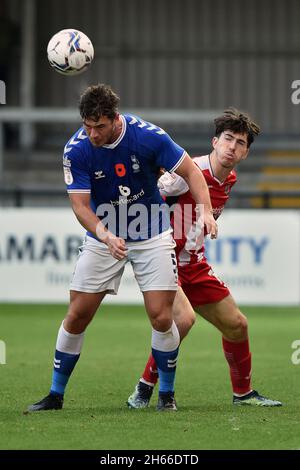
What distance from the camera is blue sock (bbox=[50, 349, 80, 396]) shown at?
7.50m

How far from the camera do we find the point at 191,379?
9.48 metres

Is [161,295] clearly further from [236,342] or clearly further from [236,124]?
[236,124]

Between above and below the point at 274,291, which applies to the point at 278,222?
above

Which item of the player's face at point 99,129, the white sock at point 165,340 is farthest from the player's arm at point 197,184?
the white sock at point 165,340

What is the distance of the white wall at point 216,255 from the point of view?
16250 mm

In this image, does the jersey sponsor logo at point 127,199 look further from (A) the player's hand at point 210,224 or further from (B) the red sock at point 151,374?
(B) the red sock at point 151,374

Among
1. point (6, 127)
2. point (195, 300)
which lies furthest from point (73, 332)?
point (6, 127)

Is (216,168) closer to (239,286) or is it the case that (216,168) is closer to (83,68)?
(83,68)

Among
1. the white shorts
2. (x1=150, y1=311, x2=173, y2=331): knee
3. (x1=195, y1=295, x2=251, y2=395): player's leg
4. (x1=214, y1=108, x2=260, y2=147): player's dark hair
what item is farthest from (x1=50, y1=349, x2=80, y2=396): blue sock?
(x1=214, y1=108, x2=260, y2=147): player's dark hair

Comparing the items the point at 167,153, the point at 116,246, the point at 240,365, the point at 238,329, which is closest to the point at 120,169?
the point at 167,153

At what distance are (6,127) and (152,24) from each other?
4616mm

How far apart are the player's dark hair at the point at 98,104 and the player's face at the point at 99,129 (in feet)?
0.09

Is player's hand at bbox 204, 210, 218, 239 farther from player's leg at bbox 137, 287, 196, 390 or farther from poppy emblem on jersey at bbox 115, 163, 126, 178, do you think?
player's leg at bbox 137, 287, 196, 390

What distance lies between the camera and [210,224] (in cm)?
716
